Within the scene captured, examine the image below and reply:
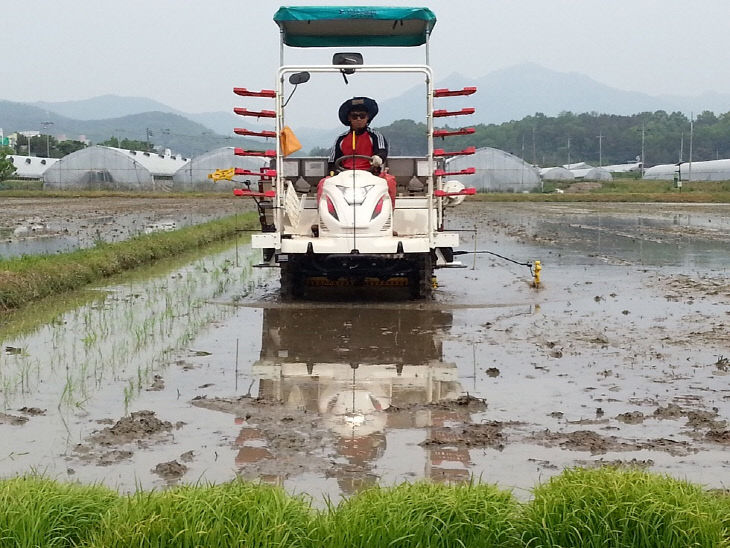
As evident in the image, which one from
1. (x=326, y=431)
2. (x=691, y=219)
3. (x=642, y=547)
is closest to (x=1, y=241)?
(x=326, y=431)

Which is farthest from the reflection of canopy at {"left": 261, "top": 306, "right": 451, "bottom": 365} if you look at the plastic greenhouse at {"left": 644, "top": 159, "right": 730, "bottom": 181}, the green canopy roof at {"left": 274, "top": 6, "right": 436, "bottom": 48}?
the plastic greenhouse at {"left": 644, "top": 159, "right": 730, "bottom": 181}

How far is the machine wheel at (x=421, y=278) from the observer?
1114 cm

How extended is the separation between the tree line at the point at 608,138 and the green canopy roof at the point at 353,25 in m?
80.3

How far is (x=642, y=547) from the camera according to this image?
12.0 feet

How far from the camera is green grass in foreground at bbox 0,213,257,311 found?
10969 mm

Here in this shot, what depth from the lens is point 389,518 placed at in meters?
3.70

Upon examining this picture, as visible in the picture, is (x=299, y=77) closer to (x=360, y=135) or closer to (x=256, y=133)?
(x=256, y=133)

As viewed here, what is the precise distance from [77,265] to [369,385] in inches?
276

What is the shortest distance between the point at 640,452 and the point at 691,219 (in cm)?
2686

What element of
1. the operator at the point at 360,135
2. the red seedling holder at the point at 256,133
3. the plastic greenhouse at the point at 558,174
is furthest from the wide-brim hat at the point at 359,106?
the plastic greenhouse at the point at 558,174

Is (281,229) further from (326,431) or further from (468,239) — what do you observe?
(468,239)

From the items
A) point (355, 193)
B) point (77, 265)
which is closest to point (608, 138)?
point (77, 265)

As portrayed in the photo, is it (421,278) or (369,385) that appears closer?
(369,385)

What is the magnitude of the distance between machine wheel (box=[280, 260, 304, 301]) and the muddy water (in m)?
0.33
